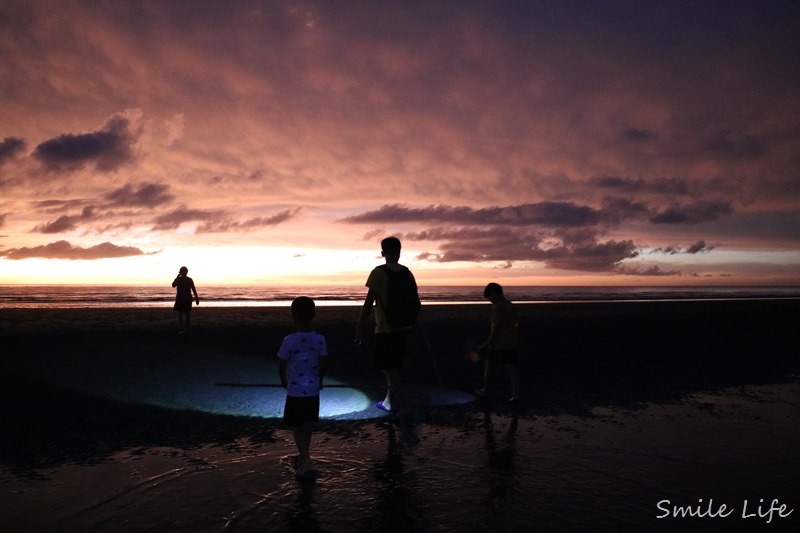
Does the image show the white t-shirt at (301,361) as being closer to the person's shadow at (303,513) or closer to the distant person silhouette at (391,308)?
the person's shadow at (303,513)

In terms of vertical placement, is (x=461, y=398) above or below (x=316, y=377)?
below

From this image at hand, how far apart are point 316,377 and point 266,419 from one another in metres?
2.31

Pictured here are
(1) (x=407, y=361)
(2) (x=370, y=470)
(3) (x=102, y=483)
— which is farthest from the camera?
(1) (x=407, y=361)

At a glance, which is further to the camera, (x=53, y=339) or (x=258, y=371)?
(x=53, y=339)

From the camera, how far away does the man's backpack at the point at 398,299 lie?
21.4 ft

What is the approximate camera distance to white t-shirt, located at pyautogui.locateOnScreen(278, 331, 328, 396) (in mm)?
5218

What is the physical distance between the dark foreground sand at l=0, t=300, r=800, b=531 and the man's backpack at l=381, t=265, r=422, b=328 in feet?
2.48

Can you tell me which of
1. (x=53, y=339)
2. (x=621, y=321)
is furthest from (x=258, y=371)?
(x=621, y=321)

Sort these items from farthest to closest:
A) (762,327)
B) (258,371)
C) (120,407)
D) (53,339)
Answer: (762,327) → (53,339) → (258,371) → (120,407)

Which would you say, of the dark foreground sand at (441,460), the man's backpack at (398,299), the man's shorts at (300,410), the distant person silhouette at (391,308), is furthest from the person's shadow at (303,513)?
the man's backpack at (398,299)

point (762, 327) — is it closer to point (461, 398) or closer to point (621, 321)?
point (621, 321)

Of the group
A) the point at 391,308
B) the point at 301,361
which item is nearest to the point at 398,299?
the point at 391,308

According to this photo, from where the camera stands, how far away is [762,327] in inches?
882

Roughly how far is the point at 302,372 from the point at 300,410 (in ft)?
1.15
